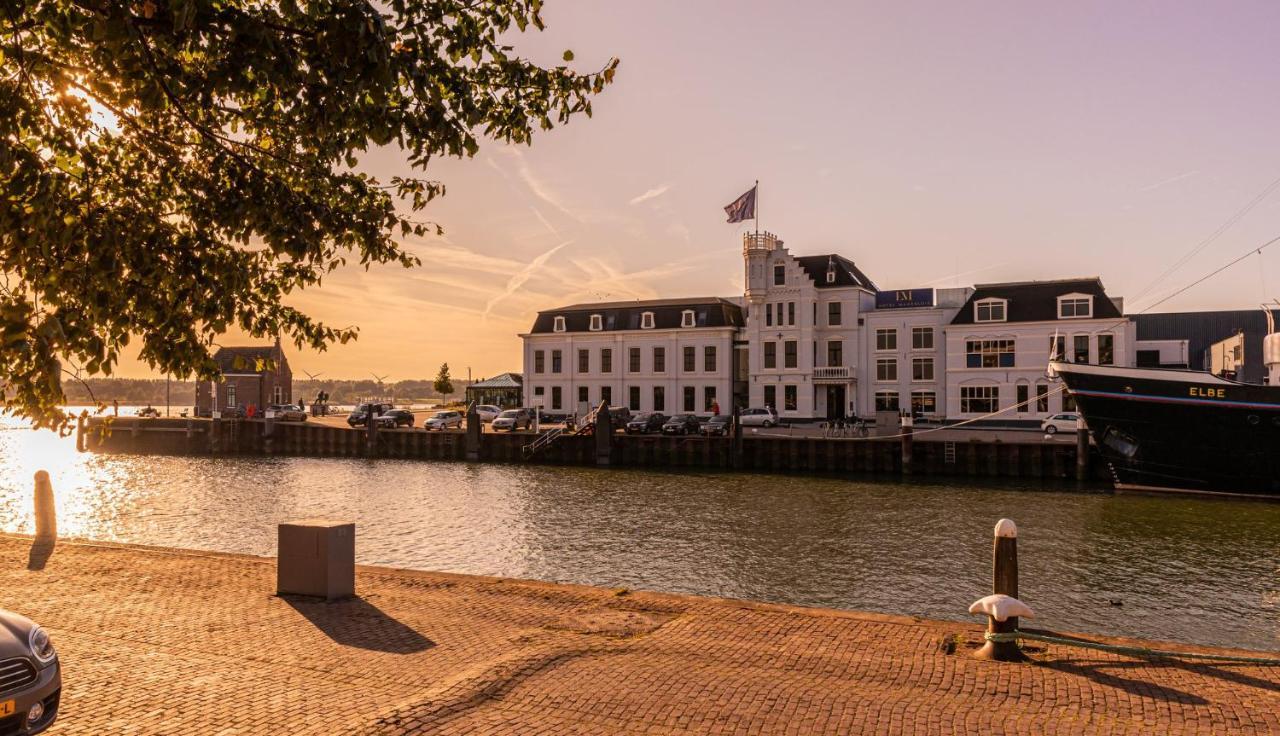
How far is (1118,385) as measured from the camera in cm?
3697

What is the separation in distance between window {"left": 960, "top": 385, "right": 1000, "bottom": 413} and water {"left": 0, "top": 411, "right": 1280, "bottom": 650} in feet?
75.0

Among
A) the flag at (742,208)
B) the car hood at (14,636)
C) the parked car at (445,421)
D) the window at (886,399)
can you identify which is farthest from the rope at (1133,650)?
the parked car at (445,421)

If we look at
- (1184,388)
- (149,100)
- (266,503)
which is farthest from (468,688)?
(1184,388)

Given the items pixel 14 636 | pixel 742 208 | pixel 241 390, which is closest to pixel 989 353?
pixel 742 208

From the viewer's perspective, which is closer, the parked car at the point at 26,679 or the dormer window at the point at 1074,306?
the parked car at the point at 26,679

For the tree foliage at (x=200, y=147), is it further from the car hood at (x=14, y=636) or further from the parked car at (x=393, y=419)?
the parked car at (x=393, y=419)

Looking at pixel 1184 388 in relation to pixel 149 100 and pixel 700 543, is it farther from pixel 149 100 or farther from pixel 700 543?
pixel 149 100

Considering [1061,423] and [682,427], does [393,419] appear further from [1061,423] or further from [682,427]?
[1061,423]

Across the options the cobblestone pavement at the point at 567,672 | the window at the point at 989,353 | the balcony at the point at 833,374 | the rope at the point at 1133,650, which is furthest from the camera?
the balcony at the point at 833,374

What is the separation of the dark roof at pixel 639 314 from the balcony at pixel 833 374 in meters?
9.15

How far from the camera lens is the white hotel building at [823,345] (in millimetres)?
59750

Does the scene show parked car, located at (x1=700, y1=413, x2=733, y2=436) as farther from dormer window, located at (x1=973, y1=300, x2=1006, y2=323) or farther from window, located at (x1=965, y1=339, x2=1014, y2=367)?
dormer window, located at (x1=973, y1=300, x2=1006, y2=323)

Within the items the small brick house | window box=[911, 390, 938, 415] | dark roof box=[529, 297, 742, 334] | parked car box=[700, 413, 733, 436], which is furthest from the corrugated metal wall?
the small brick house

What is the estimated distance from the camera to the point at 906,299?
212 ft
